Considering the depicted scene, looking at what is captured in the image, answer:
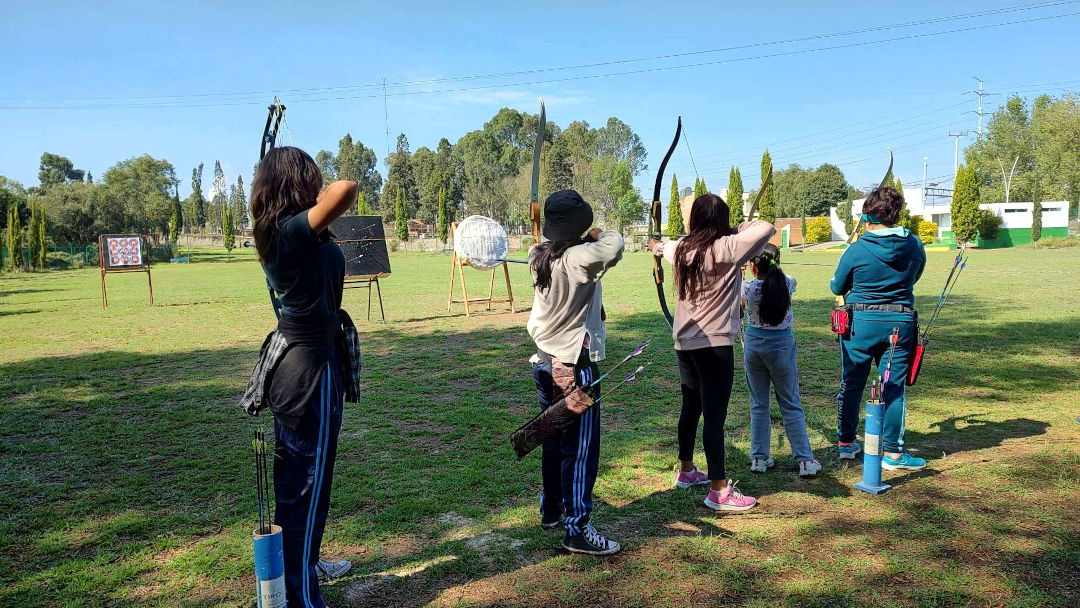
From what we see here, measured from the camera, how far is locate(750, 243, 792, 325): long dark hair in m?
3.90

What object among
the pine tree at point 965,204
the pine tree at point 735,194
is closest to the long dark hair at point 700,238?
the pine tree at point 735,194

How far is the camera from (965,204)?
135ft

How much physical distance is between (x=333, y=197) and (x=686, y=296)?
2.09 metres

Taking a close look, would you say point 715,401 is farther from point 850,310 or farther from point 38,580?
point 38,580

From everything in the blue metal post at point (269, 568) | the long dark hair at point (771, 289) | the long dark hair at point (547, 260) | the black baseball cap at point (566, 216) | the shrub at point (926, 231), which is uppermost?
the shrub at point (926, 231)

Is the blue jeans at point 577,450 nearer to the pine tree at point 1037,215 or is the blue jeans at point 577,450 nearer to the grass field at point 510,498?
the grass field at point 510,498

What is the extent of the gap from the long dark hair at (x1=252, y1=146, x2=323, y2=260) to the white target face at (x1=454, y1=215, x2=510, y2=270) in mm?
9163

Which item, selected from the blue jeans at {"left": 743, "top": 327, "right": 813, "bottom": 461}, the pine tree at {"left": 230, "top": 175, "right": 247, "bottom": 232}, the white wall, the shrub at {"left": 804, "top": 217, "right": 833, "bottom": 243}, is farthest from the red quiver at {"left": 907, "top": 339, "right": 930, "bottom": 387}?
the pine tree at {"left": 230, "top": 175, "right": 247, "bottom": 232}

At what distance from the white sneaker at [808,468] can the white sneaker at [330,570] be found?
274 cm

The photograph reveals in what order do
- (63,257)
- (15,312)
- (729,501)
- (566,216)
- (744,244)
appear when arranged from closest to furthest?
(566,216) → (744,244) → (729,501) → (15,312) → (63,257)

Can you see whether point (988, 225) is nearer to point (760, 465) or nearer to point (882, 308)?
point (882, 308)

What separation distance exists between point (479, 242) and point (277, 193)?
9.56 m

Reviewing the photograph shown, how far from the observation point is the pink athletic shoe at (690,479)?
402 cm

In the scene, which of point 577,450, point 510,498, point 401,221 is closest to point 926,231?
point 401,221
